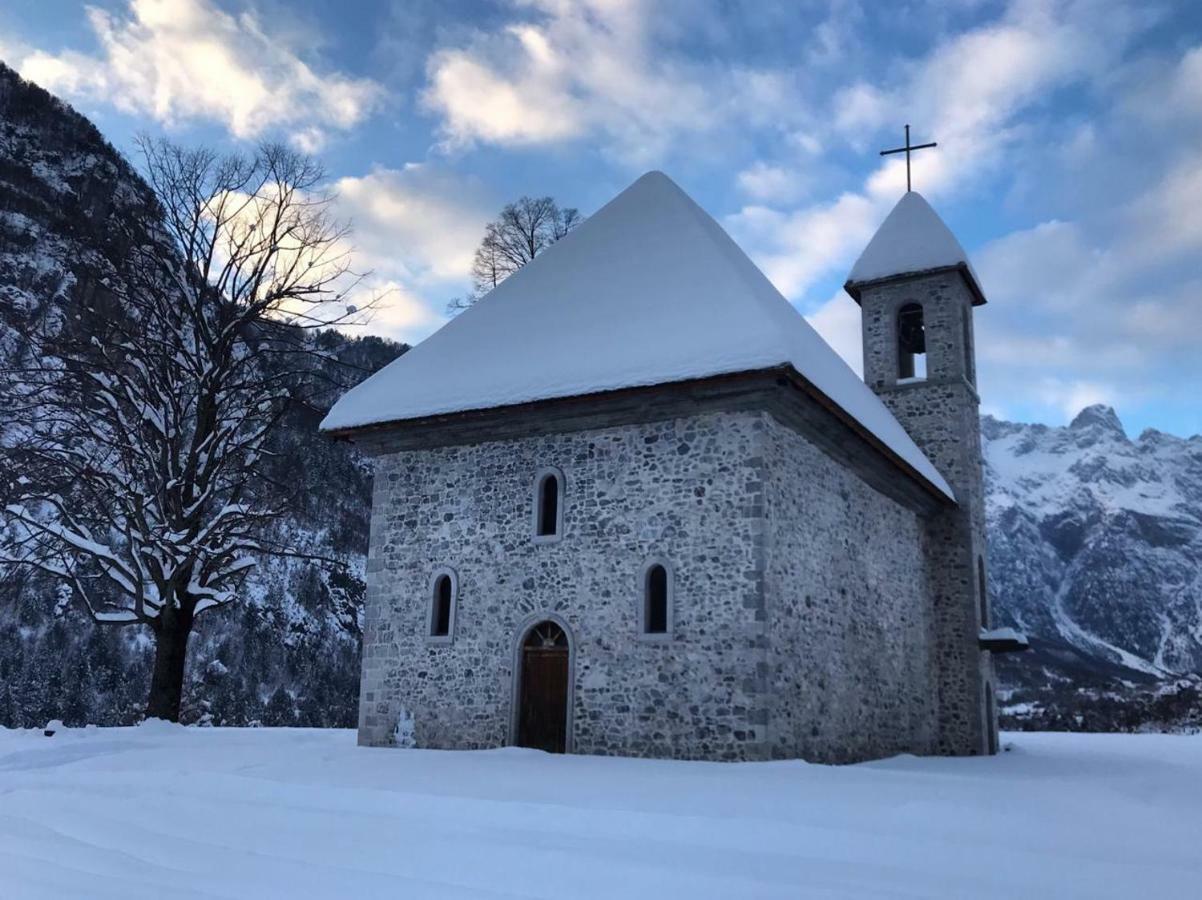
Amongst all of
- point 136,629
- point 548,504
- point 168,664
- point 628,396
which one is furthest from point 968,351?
point 136,629

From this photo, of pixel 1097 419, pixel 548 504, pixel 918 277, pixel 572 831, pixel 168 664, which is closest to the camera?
pixel 572 831

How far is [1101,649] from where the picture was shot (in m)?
101

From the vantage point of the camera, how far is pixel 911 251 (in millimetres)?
20969

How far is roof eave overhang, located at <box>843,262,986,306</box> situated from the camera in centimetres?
2038

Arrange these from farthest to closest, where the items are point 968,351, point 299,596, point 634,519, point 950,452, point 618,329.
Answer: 1. point 299,596
2. point 968,351
3. point 950,452
4. point 618,329
5. point 634,519

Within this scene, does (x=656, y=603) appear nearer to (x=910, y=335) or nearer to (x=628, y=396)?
(x=628, y=396)

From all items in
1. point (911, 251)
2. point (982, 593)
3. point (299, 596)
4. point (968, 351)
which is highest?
point (911, 251)

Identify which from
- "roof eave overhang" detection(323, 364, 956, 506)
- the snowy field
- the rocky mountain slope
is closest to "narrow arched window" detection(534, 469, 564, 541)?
"roof eave overhang" detection(323, 364, 956, 506)

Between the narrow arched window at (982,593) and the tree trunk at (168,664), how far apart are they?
47.5 feet

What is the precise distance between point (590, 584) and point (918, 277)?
1217 cm

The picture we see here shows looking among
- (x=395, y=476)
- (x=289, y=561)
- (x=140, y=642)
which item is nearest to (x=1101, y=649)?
(x=289, y=561)

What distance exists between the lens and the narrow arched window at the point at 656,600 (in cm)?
1159

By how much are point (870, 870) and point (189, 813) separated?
551cm

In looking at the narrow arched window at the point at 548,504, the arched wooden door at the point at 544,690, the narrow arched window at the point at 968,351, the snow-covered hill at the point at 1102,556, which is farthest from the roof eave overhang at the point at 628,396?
the snow-covered hill at the point at 1102,556
